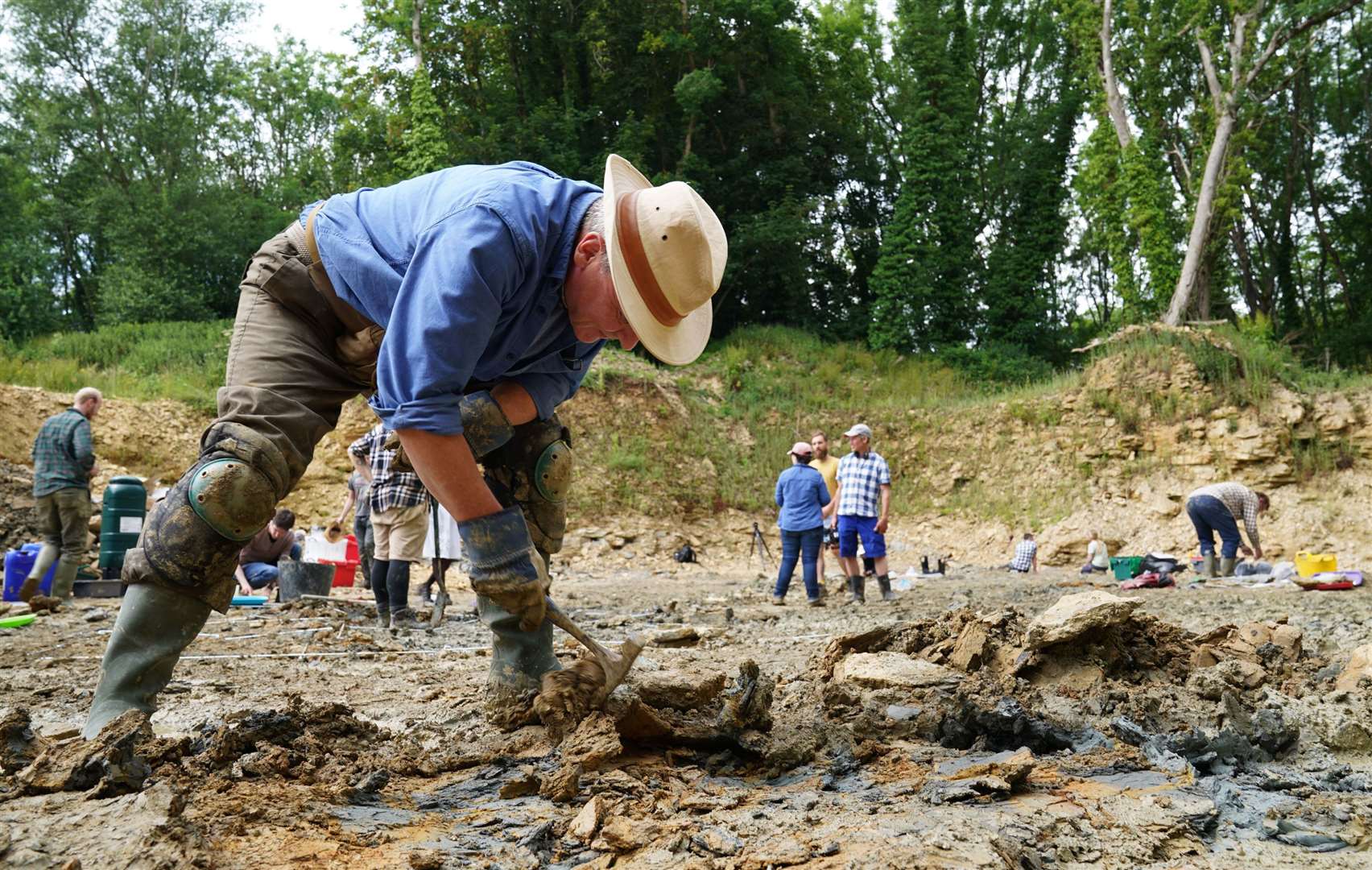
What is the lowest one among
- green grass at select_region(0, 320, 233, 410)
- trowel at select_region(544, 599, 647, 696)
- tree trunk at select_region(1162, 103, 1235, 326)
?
trowel at select_region(544, 599, 647, 696)

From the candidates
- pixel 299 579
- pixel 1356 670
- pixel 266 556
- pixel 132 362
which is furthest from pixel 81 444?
pixel 132 362

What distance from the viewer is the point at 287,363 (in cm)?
247

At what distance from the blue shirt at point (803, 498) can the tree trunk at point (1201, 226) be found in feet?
44.0

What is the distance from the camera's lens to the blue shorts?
29.6 ft

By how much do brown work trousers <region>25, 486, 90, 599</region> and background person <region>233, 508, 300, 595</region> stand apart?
1350 mm

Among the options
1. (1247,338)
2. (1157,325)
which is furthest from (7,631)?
(1247,338)

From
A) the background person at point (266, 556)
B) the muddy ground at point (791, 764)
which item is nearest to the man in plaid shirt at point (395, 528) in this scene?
the muddy ground at point (791, 764)

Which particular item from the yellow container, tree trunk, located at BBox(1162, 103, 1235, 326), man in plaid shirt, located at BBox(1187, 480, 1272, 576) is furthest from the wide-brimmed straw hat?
tree trunk, located at BBox(1162, 103, 1235, 326)

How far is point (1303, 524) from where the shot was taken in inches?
575

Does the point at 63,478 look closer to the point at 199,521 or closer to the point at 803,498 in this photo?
the point at 803,498

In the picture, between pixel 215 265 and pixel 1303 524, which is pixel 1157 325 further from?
pixel 215 265

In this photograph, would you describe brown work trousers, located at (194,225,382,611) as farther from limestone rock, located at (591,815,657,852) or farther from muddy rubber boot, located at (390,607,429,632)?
muddy rubber boot, located at (390,607,429,632)

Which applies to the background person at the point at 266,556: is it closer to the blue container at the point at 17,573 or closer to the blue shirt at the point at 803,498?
the blue container at the point at 17,573

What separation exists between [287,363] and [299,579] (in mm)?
6367
